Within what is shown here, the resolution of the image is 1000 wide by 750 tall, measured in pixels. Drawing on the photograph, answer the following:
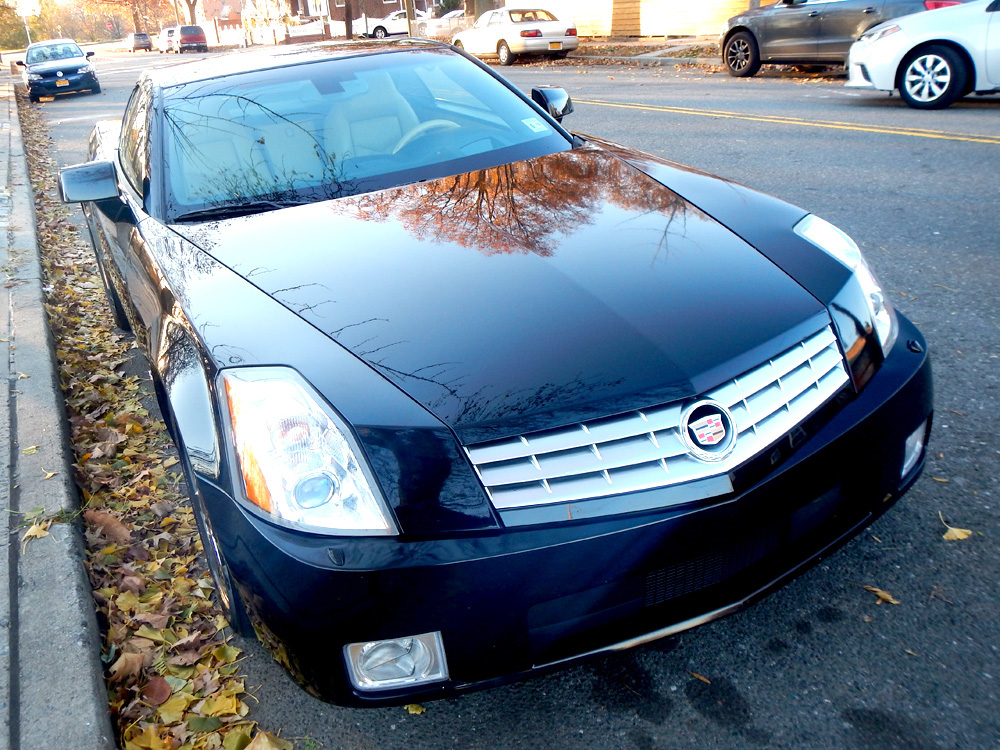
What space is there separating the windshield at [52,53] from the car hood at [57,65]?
0.47 metres

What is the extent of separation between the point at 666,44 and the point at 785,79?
8281mm

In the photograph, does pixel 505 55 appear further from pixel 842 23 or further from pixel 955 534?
pixel 955 534

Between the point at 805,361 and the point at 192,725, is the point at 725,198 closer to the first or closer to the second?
the point at 805,361

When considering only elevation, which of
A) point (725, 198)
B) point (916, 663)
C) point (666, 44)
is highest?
point (666, 44)

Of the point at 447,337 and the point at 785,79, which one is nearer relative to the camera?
the point at 447,337

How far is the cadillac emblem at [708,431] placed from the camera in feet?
5.57

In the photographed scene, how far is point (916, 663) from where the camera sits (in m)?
1.96

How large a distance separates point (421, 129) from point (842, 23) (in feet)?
34.2

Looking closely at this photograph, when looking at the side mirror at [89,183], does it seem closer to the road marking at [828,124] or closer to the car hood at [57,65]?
the road marking at [828,124]

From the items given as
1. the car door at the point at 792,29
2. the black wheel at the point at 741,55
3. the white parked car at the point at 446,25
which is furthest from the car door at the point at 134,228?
the white parked car at the point at 446,25

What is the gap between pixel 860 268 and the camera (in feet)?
7.69

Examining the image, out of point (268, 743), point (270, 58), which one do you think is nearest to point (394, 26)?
point (270, 58)

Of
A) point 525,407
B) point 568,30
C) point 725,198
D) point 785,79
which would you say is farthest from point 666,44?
point 525,407

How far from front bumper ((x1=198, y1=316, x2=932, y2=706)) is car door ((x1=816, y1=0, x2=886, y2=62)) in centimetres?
1133
